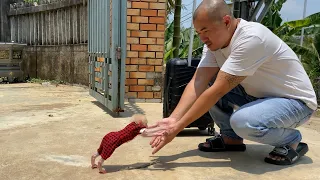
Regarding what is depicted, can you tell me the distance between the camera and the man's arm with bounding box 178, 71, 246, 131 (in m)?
1.86

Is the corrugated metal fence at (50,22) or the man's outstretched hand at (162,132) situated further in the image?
the corrugated metal fence at (50,22)

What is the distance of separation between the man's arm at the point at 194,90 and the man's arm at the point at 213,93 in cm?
15

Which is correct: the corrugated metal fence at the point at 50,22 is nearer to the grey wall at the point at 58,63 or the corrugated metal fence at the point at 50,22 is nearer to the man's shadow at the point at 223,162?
the grey wall at the point at 58,63

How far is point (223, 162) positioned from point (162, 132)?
19.9 inches

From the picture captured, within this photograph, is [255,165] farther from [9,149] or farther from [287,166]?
[9,149]

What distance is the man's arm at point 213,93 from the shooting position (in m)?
1.86

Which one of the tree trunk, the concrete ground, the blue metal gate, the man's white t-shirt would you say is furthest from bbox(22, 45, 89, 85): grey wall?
the man's white t-shirt

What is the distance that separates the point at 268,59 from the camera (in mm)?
1958

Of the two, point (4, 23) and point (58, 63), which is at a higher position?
point (4, 23)

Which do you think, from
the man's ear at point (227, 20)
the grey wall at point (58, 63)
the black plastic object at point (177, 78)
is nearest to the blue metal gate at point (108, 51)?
the black plastic object at point (177, 78)

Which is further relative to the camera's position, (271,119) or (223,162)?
(223,162)

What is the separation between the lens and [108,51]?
3.51 m

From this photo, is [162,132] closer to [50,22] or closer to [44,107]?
[44,107]

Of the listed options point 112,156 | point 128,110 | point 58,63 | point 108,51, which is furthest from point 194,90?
point 58,63
